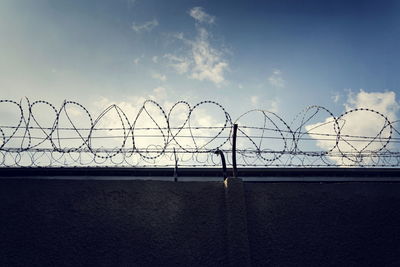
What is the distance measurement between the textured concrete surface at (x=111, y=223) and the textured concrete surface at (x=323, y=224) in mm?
492

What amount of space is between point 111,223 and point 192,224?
893 millimetres

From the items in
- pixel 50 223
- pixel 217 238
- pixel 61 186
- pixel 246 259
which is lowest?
pixel 246 259

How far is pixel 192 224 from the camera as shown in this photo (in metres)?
3.46

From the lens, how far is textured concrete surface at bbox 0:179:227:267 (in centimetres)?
321

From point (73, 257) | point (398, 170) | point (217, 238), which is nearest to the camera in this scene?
point (73, 257)

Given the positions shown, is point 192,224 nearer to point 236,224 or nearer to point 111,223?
point 236,224

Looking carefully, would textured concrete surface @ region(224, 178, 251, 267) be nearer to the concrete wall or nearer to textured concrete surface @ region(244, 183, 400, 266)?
the concrete wall

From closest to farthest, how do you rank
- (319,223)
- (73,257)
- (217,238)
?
1. (73,257)
2. (217,238)
3. (319,223)

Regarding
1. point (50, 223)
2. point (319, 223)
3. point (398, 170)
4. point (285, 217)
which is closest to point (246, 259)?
point (285, 217)

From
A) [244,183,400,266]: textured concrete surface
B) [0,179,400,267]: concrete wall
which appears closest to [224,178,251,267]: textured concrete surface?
[0,179,400,267]: concrete wall

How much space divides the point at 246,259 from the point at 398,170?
3873mm

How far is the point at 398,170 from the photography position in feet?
18.1

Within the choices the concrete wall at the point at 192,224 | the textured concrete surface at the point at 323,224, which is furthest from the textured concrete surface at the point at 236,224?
the textured concrete surface at the point at 323,224

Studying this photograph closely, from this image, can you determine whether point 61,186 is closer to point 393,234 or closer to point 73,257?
point 73,257
